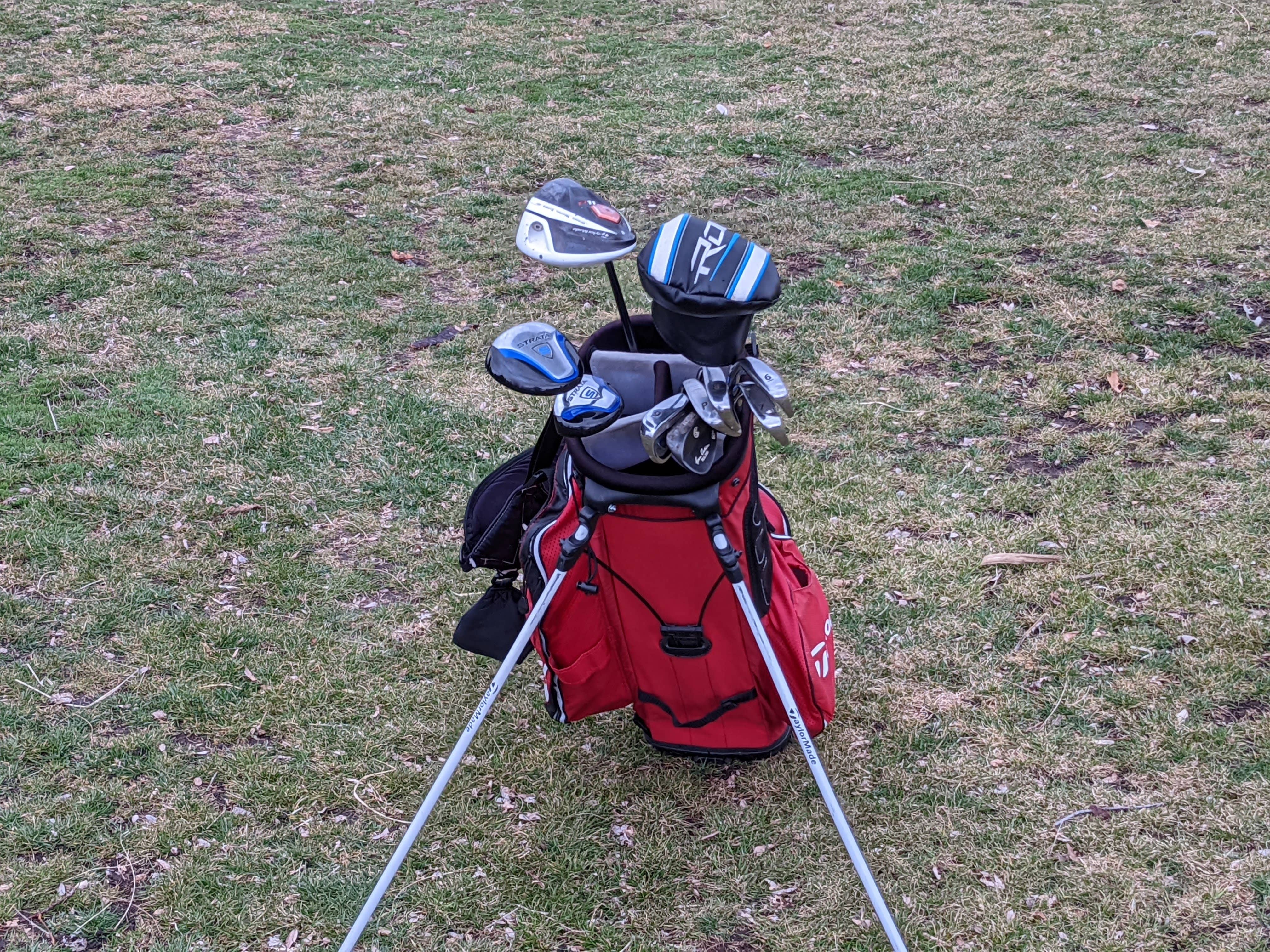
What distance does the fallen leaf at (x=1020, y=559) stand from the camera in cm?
376

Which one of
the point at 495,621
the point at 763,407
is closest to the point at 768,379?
the point at 763,407

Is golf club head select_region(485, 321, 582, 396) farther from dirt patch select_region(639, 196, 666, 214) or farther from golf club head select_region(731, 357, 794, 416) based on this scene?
A: dirt patch select_region(639, 196, 666, 214)

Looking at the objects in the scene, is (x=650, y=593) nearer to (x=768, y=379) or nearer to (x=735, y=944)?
(x=768, y=379)

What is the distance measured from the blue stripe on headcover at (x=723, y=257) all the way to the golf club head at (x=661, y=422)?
259 millimetres

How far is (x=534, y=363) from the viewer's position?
2.42m

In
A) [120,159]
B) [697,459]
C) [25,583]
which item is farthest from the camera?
[120,159]

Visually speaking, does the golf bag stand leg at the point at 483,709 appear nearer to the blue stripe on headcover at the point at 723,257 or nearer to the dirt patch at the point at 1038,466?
the blue stripe on headcover at the point at 723,257

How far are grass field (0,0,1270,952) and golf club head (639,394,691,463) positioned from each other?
47.2 inches

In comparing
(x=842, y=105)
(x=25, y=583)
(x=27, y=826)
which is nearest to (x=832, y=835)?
(x=27, y=826)

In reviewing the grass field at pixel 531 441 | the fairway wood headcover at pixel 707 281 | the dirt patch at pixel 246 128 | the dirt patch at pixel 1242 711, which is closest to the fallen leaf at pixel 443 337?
A: the grass field at pixel 531 441

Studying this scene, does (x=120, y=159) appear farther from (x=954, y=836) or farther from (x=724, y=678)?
(x=954, y=836)

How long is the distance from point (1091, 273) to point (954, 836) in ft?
11.6

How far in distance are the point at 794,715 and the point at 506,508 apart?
0.95 m

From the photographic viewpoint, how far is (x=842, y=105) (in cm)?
786
